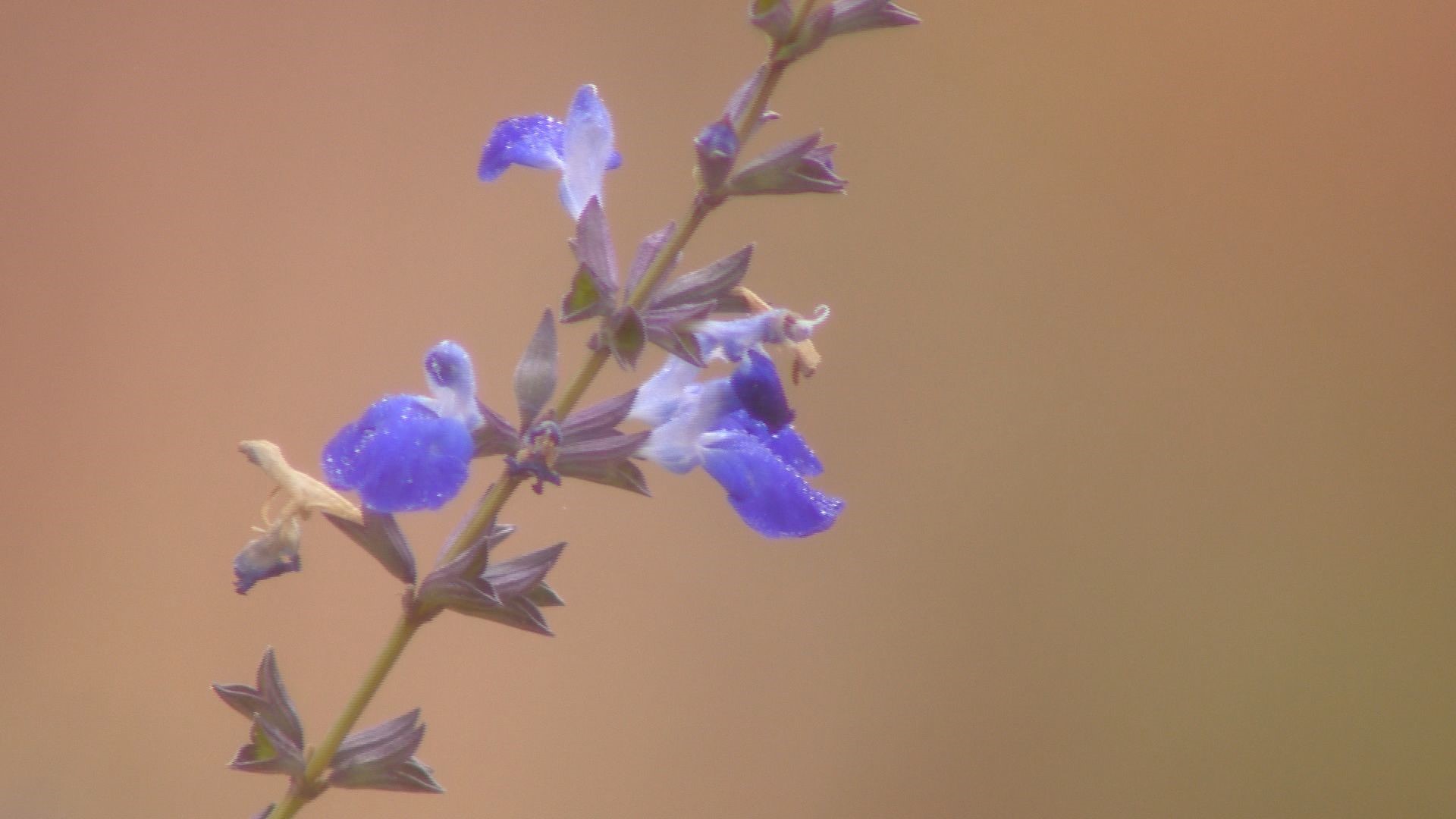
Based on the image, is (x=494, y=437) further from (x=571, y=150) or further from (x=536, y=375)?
(x=571, y=150)

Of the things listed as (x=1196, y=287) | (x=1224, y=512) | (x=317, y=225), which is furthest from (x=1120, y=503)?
(x=317, y=225)

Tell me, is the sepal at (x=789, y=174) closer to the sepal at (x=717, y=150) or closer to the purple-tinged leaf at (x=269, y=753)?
the sepal at (x=717, y=150)

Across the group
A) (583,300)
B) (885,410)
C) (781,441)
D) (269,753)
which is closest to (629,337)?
(583,300)

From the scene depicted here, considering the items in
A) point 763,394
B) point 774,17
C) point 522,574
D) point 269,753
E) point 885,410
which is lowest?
point 269,753

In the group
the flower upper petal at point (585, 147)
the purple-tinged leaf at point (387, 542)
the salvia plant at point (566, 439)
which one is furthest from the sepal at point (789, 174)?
the purple-tinged leaf at point (387, 542)

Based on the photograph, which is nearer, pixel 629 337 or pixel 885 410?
pixel 629 337

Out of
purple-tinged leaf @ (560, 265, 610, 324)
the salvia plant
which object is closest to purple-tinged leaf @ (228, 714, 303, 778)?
the salvia plant
